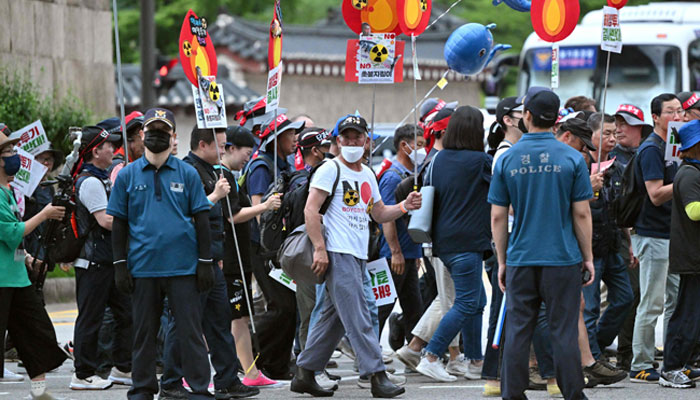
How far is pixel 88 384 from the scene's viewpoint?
8461 mm

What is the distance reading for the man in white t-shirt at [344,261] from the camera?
25.7 feet

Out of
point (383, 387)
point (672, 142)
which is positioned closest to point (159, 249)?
point (383, 387)

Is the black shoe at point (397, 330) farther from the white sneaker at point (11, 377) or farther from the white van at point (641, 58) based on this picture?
the white van at point (641, 58)

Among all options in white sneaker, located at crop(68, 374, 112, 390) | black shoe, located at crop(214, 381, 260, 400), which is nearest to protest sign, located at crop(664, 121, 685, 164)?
black shoe, located at crop(214, 381, 260, 400)

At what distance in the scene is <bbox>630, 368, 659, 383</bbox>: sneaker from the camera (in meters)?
8.59

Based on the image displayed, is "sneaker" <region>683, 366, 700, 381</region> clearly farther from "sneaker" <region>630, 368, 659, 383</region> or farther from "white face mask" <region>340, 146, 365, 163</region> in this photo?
"white face mask" <region>340, 146, 365, 163</region>

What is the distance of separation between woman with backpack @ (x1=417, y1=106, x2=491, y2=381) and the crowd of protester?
0.01 metres

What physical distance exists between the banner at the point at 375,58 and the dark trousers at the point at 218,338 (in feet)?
6.84

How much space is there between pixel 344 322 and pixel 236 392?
869 mm

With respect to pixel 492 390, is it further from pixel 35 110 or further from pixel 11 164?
pixel 35 110

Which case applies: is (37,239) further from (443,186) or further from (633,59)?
(633,59)

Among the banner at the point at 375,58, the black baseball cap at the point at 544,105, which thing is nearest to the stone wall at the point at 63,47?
the banner at the point at 375,58

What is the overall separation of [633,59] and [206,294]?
1670cm

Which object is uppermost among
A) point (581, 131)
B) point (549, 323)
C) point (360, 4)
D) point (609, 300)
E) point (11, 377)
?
point (360, 4)
